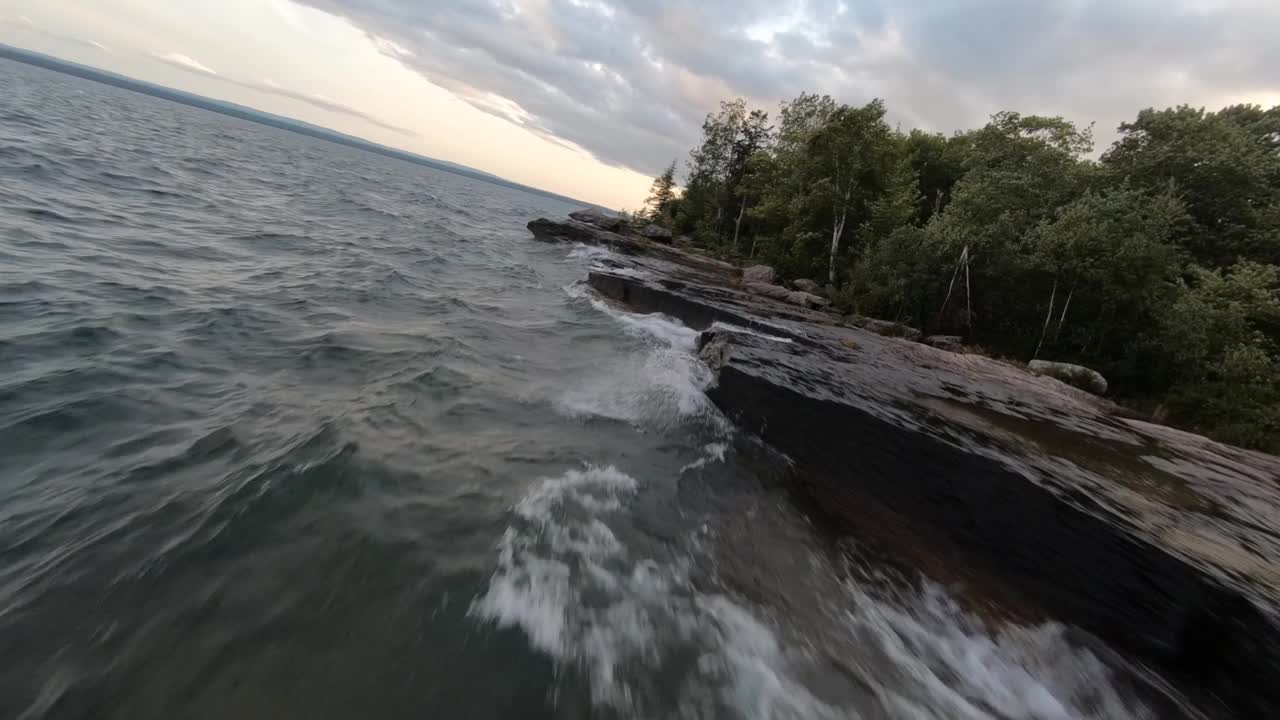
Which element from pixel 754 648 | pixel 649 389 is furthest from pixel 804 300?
pixel 754 648

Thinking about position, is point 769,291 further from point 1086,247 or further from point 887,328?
point 1086,247

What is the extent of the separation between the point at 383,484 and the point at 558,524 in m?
1.95

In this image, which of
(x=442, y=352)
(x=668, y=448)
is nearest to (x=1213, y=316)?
(x=668, y=448)

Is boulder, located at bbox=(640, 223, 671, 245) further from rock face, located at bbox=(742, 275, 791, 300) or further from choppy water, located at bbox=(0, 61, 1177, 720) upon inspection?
choppy water, located at bbox=(0, 61, 1177, 720)

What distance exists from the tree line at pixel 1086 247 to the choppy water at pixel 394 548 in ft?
51.4

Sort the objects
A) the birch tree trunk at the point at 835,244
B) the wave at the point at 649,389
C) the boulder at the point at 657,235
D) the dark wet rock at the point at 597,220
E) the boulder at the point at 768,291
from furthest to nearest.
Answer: the dark wet rock at the point at 597,220, the boulder at the point at 657,235, the birch tree trunk at the point at 835,244, the boulder at the point at 768,291, the wave at the point at 649,389

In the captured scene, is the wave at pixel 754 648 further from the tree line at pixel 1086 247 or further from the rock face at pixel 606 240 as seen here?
the rock face at pixel 606 240

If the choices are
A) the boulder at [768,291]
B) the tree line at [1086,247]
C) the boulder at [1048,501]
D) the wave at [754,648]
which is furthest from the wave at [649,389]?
the tree line at [1086,247]

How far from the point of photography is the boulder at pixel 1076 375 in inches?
587

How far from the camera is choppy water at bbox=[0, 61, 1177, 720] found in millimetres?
3217

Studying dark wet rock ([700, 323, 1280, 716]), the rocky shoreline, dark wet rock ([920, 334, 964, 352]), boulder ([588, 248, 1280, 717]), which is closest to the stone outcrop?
dark wet rock ([920, 334, 964, 352])

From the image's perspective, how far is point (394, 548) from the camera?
429 cm

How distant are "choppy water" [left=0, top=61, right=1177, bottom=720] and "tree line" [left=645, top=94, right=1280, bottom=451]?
15.7m

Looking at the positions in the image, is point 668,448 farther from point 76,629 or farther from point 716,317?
point 716,317
